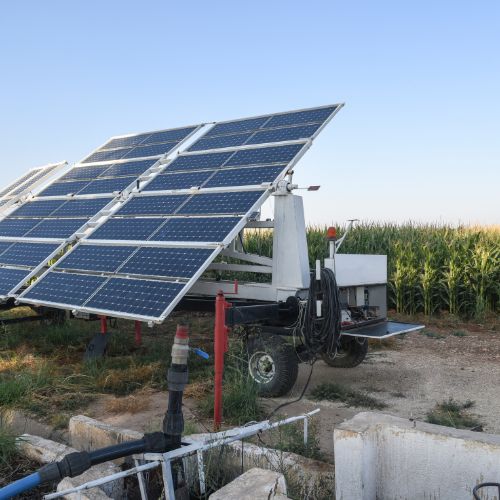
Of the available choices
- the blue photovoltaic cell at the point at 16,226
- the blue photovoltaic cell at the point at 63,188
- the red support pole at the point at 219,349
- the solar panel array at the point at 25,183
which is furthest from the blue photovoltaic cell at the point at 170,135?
the red support pole at the point at 219,349

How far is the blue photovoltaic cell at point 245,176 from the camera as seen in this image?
805 centimetres

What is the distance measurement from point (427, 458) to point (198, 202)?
18.5 ft

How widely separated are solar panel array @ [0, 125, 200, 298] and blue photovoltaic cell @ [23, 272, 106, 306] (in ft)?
2.16

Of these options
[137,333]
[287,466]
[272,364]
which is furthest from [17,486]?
[137,333]

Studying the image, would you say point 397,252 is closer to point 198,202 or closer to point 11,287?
point 198,202

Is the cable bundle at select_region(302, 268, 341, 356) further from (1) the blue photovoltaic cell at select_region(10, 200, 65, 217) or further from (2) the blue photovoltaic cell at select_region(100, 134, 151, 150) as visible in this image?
(2) the blue photovoltaic cell at select_region(100, 134, 151, 150)

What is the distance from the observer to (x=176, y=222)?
8.34 m

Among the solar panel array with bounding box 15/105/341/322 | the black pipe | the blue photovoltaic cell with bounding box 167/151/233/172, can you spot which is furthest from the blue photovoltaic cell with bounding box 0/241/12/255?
the black pipe

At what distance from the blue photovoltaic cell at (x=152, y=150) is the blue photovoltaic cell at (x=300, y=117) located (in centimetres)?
252

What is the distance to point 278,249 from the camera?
7.67m

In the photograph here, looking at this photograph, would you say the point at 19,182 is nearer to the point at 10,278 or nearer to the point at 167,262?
the point at 10,278

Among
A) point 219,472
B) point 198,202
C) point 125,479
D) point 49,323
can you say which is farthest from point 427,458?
point 49,323

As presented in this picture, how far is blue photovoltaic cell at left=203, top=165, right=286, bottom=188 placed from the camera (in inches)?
317

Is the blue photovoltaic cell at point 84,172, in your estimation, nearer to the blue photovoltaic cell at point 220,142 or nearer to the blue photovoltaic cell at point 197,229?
the blue photovoltaic cell at point 220,142
